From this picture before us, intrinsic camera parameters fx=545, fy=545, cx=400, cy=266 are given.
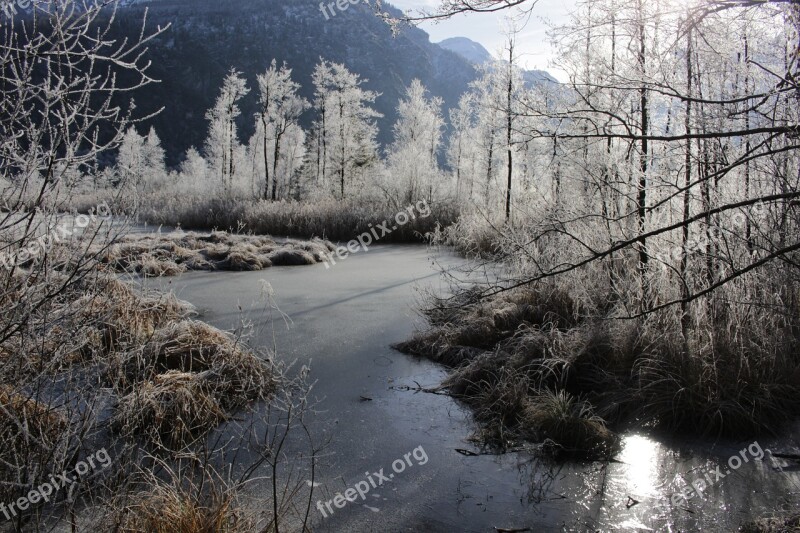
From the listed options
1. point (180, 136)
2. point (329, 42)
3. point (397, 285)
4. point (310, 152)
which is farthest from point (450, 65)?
point (397, 285)

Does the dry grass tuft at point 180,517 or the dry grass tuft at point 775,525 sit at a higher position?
the dry grass tuft at point 180,517

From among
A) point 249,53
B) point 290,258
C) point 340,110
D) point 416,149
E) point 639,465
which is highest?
point 249,53

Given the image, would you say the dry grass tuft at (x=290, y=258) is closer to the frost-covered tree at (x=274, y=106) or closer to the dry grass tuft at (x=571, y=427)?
the dry grass tuft at (x=571, y=427)

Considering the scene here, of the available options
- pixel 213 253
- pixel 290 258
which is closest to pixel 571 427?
pixel 290 258

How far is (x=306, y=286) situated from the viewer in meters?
7.43

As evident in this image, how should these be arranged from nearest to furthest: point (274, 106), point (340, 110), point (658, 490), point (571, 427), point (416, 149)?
point (658, 490)
point (571, 427)
point (416, 149)
point (340, 110)
point (274, 106)

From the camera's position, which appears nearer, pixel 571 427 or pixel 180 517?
pixel 180 517

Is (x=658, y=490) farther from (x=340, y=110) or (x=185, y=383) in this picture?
(x=340, y=110)

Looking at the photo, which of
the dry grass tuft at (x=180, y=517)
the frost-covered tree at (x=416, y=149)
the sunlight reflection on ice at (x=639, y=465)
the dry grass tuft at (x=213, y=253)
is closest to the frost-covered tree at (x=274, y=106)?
the frost-covered tree at (x=416, y=149)

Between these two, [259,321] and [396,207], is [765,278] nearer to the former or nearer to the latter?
[259,321]

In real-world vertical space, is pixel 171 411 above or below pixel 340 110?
below

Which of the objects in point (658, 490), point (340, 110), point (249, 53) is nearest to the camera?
point (658, 490)

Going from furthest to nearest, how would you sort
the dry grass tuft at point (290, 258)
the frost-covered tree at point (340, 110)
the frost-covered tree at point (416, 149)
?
1. the frost-covered tree at point (340, 110)
2. the frost-covered tree at point (416, 149)
3. the dry grass tuft at point (290, 258)

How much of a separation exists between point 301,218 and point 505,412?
1260 cm
